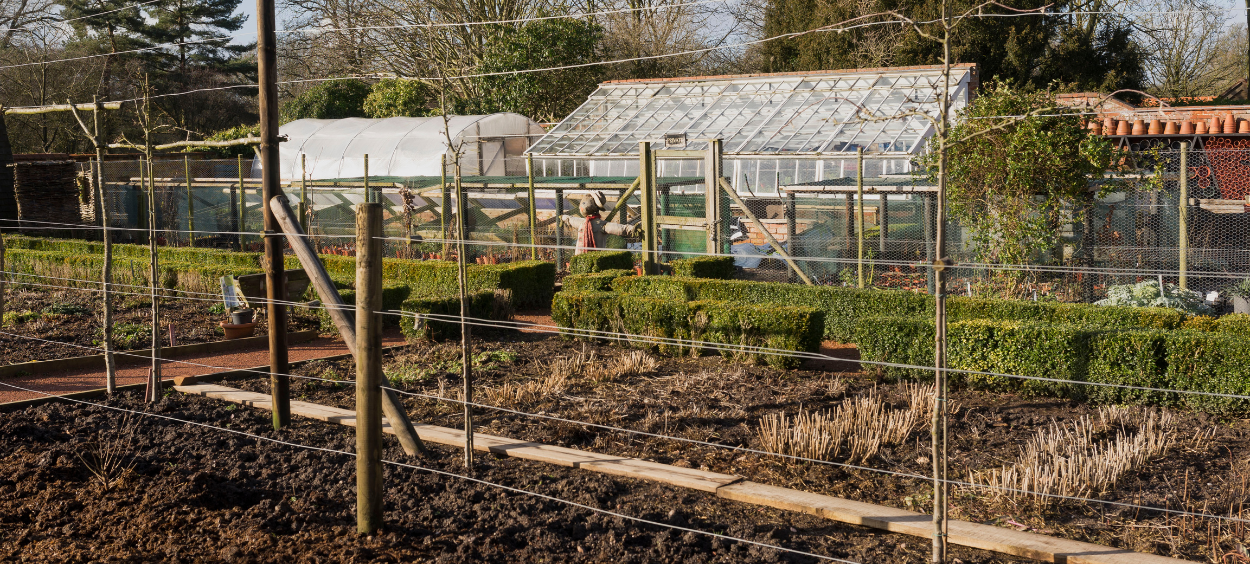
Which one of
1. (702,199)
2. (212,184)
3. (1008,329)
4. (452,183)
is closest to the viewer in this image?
(1008,329)

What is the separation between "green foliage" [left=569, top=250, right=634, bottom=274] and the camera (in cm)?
1332

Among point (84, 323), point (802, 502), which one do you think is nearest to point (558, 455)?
point (802, 502)

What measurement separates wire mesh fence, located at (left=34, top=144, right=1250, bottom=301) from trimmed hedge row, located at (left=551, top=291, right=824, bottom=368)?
3.01ft

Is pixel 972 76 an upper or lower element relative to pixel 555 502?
upper

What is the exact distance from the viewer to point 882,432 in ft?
20.5

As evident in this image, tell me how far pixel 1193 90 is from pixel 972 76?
1762cm

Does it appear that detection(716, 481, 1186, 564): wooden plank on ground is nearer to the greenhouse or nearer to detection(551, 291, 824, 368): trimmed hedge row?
detection(551, 291, 824, 368): trimmed hedge row

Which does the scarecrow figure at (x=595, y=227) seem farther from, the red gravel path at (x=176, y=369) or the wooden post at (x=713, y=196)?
the red gravel path at (x=176, y=369)

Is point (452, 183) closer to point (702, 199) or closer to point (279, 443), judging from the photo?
point (702, 199)

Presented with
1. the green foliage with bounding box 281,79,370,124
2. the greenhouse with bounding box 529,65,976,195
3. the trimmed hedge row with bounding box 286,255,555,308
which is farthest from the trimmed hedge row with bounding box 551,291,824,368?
the green foliage with bounding box 281,79,370,124

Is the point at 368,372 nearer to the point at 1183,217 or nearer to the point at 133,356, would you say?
the point at 133,356

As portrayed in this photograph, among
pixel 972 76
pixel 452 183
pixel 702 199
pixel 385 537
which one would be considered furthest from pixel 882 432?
pixel 972 76

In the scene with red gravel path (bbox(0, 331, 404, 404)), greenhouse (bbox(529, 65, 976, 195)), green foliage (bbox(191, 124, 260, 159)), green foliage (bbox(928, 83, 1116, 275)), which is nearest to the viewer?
red gravel path (bbox(0, 331, 404, 404))

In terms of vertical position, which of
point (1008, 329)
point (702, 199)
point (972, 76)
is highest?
point (972, 76)
